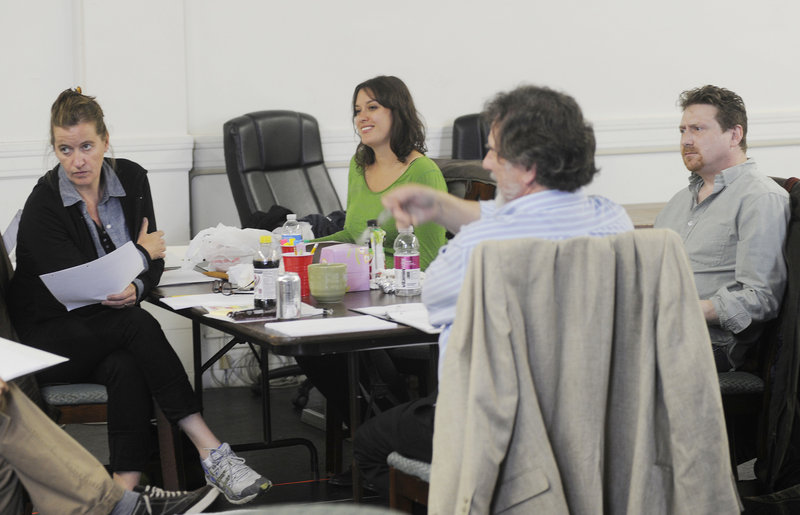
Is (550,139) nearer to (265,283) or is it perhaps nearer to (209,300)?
(265,283)

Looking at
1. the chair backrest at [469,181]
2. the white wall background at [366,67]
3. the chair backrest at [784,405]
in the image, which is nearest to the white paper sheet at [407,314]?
the chair backrest at [784,405]

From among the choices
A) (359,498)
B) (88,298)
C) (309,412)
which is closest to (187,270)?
(88,298)

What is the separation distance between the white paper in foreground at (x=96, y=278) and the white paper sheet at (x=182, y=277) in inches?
13.7

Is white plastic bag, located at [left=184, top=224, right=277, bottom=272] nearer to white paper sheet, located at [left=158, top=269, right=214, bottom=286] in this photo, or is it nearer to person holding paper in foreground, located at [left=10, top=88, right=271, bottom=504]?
white paper sheet, located at [left=158, top=269, right=214, bottom=286]

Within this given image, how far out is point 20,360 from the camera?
6.79 feet

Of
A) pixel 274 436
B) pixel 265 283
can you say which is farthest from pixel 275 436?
pixel 265 283

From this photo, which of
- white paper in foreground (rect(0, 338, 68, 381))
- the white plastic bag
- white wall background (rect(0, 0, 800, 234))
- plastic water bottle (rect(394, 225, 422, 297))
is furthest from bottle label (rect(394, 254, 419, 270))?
white wall background (rect(0, 0, 800, 234))

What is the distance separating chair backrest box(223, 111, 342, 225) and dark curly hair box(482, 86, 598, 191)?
2538mm

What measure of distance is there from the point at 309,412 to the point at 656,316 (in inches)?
96.4

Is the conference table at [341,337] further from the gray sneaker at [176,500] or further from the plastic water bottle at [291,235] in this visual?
the gray sneaker at [176,500]

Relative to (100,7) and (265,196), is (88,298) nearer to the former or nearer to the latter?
(265,196)

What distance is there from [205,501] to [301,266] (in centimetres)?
69

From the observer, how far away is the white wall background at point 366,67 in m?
4.34

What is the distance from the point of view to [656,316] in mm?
1716
